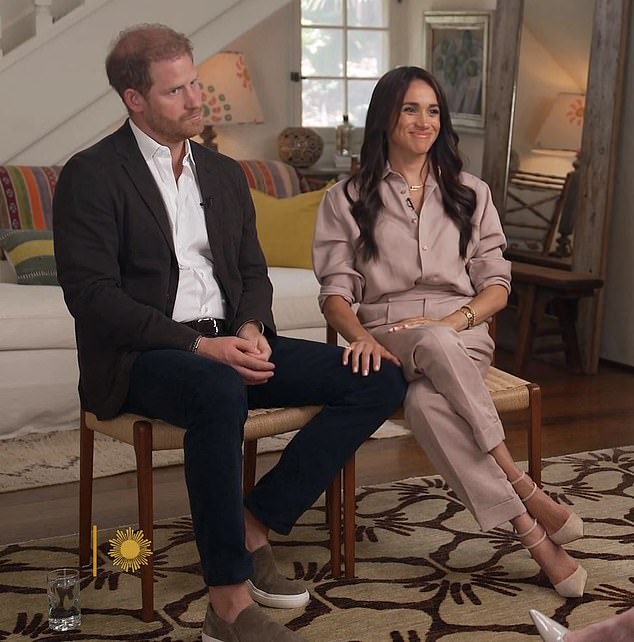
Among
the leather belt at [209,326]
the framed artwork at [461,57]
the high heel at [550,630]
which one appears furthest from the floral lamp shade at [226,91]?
the high heel at [550,630]

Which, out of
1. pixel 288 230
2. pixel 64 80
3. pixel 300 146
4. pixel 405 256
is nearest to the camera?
pixel 405 256

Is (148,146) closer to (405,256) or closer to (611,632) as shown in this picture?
(405,256)

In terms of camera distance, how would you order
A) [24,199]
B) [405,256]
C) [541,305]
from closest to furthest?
[405,256]
[24,199]
[541,305]

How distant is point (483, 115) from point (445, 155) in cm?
303

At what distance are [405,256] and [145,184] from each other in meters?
0.72

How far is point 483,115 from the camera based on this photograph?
607 centimetres

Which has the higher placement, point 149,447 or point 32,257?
point 32,257

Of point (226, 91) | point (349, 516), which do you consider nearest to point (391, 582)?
point (349, 516)

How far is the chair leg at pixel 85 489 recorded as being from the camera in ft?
9.59

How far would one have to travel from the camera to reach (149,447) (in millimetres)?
2637

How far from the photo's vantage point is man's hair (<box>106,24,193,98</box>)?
108 inches

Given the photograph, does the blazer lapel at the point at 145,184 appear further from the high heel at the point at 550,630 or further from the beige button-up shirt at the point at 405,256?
the high heel at the point at 550,630

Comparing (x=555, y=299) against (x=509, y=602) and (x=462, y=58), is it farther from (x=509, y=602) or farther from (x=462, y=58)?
(x=509, y=602)

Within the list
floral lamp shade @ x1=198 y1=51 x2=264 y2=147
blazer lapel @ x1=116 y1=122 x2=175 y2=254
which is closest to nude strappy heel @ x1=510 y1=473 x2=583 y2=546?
blazer lapel @ x1=116 y1=122 x2=175 y2=254
